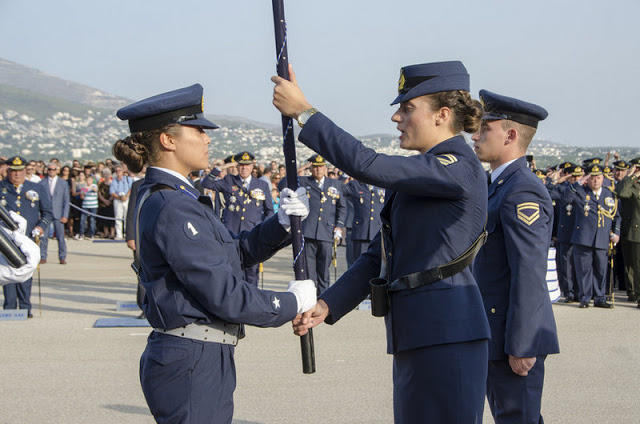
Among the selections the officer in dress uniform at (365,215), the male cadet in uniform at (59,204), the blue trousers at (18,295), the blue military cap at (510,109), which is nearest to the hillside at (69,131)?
the male cadet in uniform at (59,204)

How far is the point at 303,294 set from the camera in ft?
10.4

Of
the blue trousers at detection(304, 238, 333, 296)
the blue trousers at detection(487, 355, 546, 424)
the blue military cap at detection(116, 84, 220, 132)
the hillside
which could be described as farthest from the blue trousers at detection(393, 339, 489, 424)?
the hillside

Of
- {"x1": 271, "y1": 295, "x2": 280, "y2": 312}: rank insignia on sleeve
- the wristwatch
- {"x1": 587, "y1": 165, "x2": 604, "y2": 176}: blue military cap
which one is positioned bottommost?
{"x1": 271, "y1": 295, "x2": 280, "y2": 312}: rank insignia on sleeve

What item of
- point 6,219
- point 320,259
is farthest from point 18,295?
point 6,219

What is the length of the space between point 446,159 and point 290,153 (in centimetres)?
67

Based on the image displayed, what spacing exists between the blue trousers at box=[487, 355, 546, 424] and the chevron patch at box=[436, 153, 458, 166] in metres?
1.28

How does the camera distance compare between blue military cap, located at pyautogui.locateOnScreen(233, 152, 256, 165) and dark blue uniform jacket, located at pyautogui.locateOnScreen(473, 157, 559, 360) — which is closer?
dark blue uniform jacket, located at pyautogui.locateOnScreen(473, 157, 559, 360)

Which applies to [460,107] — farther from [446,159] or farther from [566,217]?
[566,217]

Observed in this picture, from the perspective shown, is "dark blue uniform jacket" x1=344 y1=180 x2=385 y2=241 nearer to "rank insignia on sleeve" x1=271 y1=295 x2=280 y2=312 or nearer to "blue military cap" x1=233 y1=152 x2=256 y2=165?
"blue military cap" x1=233 y1=152 x2=256 y2=165

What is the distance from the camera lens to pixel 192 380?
9.73 ft

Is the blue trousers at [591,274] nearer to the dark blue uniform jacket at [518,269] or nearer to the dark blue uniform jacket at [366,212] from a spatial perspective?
the dark blue uniform jacket at [366,212]

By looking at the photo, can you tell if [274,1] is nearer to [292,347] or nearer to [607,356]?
[292,347]

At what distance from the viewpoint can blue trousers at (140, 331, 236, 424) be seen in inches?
116

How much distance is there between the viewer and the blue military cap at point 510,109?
4.09 meters
